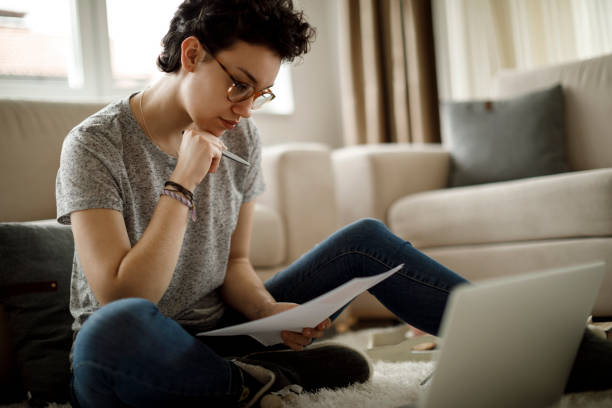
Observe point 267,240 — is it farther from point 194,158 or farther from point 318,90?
point 318,90

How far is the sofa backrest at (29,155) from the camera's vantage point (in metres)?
1.38

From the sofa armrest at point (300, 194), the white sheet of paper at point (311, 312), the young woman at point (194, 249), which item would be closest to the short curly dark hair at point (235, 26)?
the young woman at point (194, 249)

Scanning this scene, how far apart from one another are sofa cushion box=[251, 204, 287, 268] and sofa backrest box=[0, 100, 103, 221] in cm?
58

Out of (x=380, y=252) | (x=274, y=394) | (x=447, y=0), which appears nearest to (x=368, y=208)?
(x=380, y=252)

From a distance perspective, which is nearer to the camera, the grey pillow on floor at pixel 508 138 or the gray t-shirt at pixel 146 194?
the gray t-shirt at pixel 146 194

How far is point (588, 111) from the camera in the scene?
198 cm

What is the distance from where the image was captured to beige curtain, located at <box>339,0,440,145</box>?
287 centimetres

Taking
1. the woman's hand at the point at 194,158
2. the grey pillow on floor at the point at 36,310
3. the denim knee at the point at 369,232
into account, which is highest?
the woman's hand at the point at 194,158

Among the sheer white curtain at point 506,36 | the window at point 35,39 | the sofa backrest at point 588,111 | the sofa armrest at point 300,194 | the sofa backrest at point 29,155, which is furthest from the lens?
the sheer white curtain at point 506,36

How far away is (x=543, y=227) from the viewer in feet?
5.30

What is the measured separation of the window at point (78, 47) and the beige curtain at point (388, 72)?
3.36ft

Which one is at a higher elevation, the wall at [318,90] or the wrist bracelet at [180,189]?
the wall at [318,90]

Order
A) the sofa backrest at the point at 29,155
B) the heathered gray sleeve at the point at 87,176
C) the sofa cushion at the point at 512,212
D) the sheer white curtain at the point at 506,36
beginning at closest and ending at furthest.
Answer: the heathered gray sleeve at the point at 87,176
the sofa backrest at the point at 29,155
the sofa cushion at the point at 512,212
the sheer white curtain at the point at 506,36

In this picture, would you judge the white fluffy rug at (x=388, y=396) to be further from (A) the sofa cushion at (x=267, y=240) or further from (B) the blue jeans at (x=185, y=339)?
(A) the sofa cushion at (x=267, y=240)
